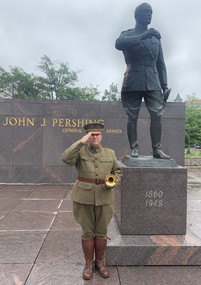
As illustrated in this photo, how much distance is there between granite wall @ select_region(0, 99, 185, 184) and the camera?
7.70m

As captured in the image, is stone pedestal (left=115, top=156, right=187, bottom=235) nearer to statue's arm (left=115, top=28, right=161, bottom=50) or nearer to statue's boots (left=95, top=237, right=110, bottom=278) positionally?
statue's boots (left=95, top=237, right=110, bottom=278)

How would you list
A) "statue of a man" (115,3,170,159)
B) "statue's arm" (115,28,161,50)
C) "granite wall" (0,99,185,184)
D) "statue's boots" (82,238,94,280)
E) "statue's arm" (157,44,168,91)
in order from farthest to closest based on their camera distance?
"granite wall" (0,99,185,184), "statue's arm" (157,44,168,91), "statue of a man" (115,3,170,159), "statue's arm" (115,28,161,50), "statue's boots" (82,238,94,280)

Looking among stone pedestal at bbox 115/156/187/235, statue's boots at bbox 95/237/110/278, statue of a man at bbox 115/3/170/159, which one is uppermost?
statue of a man at bbox 115/3/170/159

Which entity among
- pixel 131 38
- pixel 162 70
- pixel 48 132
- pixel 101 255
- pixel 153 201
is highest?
pixel 131 38

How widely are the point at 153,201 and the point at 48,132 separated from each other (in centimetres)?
552

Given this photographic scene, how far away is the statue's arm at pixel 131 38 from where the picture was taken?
3098mm

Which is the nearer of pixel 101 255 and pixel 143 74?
pixel 101 255

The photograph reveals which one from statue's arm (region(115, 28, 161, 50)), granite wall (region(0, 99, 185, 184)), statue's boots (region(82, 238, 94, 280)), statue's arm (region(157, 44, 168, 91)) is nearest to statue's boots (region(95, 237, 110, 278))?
statue's boots (region(82, 238, 94, 280))

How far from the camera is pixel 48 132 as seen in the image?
7.77m

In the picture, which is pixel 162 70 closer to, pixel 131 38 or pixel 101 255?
pixel 131 38

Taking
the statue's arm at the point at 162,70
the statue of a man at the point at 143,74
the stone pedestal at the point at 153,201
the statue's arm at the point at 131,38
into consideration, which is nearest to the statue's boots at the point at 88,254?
the stone pedestal at the point at 153,201

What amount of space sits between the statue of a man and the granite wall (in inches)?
168

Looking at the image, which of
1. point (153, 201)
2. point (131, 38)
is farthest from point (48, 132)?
point (153, 201)

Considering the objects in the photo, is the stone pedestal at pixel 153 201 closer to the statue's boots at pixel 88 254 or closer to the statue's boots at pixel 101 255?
the statue's boots at pixel 101 255
